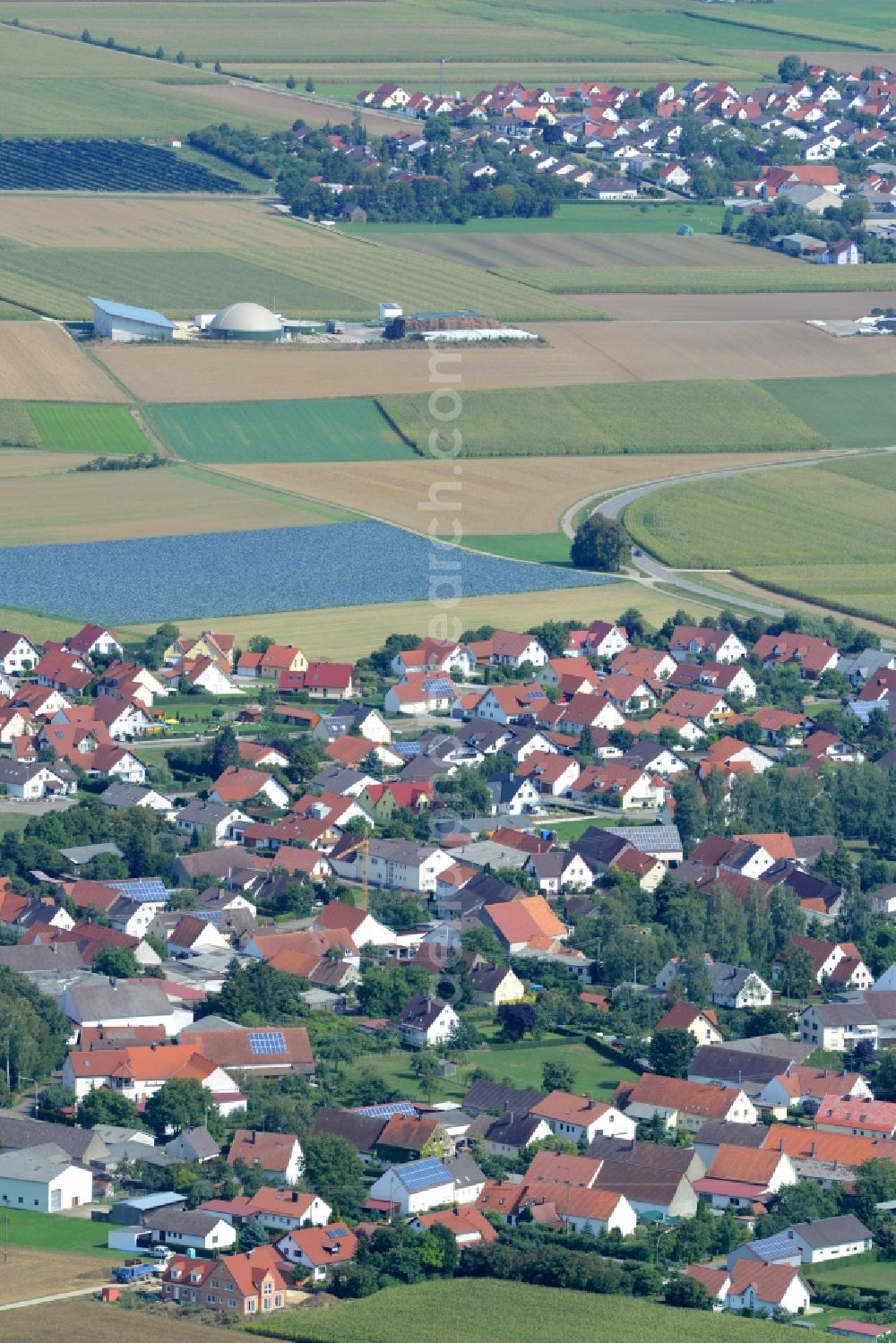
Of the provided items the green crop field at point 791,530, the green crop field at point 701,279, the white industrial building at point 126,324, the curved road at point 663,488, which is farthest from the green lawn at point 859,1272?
the green crop field at point 701,279

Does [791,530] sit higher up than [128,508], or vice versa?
[128,508]

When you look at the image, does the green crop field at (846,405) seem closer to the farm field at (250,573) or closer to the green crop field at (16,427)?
the farm field at (250,573)

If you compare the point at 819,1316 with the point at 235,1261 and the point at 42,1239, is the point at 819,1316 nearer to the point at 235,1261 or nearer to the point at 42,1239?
the point at 235,1261

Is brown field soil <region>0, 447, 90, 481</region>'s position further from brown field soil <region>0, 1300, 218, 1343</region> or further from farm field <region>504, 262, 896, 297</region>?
brown field soil <region>0, 1300, 218, 1343</region>

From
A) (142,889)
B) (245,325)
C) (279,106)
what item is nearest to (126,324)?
(245,325)

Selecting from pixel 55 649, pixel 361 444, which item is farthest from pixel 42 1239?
pixel 361 444

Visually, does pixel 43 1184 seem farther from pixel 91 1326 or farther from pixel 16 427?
pixel 16 427
